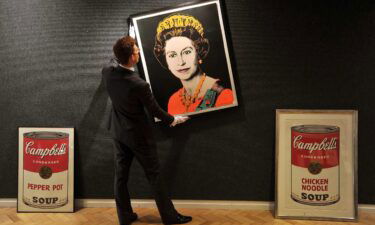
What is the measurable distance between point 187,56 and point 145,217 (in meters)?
1.34

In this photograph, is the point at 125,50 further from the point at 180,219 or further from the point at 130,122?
the point at 180,219

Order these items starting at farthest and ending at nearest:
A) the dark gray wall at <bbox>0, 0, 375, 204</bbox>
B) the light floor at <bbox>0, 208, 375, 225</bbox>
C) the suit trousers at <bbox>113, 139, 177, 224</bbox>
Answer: the dark gray wall at <bbox>0, 0, 375, 204</bbox>, the light floor at <bbox>0, 208, 375, 225</bbox>, the suit trousers at <bbox>113, 139, 177, 224</bbox>

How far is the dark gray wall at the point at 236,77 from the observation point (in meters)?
2.91

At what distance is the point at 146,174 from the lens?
2.68 m

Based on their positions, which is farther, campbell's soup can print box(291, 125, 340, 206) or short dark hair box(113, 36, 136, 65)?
campbell's soup can print box(291, 125, 340, 206)

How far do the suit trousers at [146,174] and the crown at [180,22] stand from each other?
98cm

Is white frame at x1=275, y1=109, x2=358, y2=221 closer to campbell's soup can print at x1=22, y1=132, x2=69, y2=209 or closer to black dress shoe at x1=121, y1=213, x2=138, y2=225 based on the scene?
black dress shoe at x1=121, y1=213, x2=138, y2=225

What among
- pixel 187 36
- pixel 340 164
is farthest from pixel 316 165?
pixel 187 36

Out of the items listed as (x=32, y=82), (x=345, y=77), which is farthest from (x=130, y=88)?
(x=345, y=77)

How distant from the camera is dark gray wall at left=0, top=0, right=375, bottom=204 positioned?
2.91 metres

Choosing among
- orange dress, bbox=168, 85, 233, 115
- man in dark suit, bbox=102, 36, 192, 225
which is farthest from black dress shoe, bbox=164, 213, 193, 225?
orange dress, bbox=168, 85, 233, 115

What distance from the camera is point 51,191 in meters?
3.00

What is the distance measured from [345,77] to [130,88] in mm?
1715

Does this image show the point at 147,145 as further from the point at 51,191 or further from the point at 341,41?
the point at 341,41
